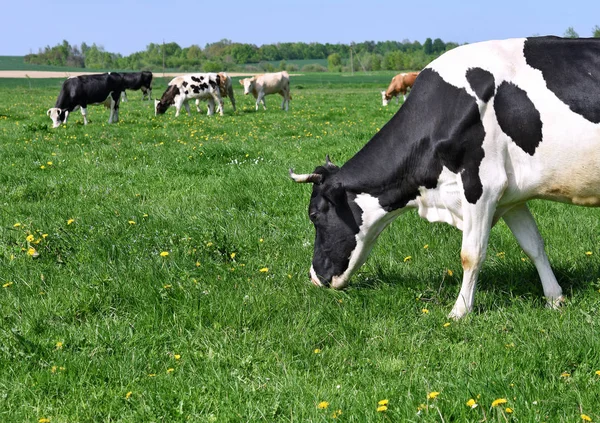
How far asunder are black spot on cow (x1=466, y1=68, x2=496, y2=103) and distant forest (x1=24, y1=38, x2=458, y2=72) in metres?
89.1

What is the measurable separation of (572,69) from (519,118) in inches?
20.2

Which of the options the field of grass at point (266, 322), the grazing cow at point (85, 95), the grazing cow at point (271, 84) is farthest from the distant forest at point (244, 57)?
the field of grass at point (266, 322)

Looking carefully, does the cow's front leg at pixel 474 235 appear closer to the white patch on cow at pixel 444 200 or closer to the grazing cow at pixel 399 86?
the white patch on cow at pixel 444 200

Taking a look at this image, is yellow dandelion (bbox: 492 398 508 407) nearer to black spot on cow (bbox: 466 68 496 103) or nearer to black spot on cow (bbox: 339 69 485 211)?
black spot on cow (bbox: 339 69 485 211)

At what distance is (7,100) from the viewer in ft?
104

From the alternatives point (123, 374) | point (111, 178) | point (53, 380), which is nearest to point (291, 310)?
point (123, 374)

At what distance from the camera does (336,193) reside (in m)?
5.59

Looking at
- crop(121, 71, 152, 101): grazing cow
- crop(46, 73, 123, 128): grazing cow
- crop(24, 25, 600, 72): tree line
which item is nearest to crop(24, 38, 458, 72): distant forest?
crop(24, 25, 600, 72): tree line

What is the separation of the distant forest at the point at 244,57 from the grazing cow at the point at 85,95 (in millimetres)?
71440

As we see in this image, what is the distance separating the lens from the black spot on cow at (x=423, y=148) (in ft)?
16.0

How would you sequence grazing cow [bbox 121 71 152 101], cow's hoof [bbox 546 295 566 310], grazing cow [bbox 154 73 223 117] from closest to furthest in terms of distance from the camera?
cow's hoof [bbox 546 295 566 310] < grazing cow [bbox 154 73 223 117] < grazing cow [bbox 121 71 152 101]

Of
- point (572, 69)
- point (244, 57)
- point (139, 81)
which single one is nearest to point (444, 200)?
point (572, 69)

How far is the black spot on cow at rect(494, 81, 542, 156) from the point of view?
4.82m

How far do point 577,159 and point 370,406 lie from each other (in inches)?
93.0
